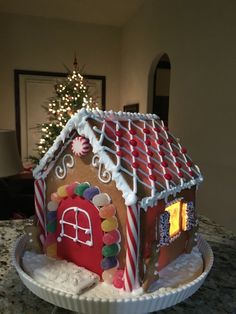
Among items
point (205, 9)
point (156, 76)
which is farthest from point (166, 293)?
point (156, 76)

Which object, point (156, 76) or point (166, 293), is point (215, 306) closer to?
point (166, 293)

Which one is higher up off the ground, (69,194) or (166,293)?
(69,194)

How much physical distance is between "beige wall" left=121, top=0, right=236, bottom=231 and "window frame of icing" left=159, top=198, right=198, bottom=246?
1216mm

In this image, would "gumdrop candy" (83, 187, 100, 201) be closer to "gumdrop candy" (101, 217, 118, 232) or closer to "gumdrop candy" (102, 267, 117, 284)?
"gumdrop candy" (101, 217, 118, 232)

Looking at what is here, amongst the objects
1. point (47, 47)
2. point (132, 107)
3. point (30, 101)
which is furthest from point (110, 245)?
point (47, 47)

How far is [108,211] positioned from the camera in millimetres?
706

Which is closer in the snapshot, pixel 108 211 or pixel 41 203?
pixel 108 211

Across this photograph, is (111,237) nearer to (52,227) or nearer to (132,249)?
(132,249)

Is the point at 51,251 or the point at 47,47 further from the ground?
the point at 47,47

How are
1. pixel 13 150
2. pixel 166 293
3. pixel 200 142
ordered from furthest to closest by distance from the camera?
pixel 200 142 → pixel 13 150 → pixel 166 293

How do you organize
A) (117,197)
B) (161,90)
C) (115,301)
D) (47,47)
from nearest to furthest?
(115,301) → (117,197) → (161,90) → (47,47)

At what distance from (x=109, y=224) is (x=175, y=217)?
22 cm

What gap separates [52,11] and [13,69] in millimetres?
886

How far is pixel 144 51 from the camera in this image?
3365mm
